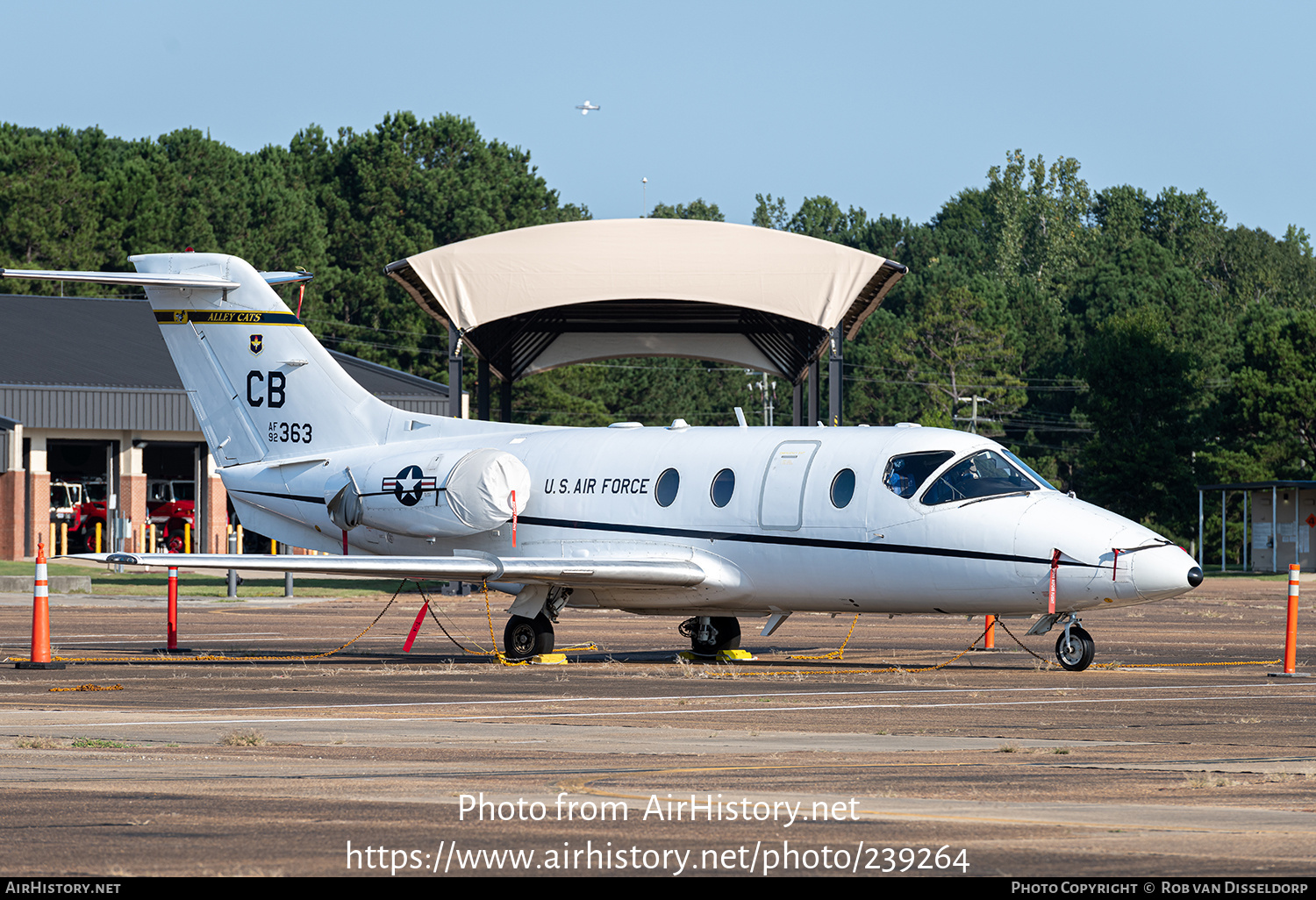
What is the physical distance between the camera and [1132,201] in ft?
472

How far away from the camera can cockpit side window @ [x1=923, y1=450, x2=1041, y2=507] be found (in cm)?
1883

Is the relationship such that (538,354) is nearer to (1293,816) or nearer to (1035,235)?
(1293,816)

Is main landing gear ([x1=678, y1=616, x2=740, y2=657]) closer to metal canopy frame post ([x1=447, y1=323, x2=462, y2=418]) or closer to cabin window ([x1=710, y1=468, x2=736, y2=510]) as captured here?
cabin window ([x1=710, y1=468, x2=736, y2=510])

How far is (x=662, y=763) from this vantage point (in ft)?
35.7

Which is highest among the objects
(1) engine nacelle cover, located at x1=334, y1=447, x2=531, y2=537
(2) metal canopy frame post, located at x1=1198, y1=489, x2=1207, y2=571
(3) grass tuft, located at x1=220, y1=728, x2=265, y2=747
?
(1) engine nacelle cover, located at x1=334, y1=447, x2=531, y2=537

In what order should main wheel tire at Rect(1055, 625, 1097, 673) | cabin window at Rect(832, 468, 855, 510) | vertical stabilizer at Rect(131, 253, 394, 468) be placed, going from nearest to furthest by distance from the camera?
main wheel tire at Rect(1055, 625, 1097, 673), cabin window at Rect(832, 468, 855, 510), vertical stabilizer at Rect(131, 253, 394, 468)

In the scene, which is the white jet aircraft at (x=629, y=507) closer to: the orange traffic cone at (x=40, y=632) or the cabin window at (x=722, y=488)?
the cabin window at (x=722, y=488)

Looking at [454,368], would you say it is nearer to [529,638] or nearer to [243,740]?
[529,638]

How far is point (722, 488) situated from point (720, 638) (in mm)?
2371

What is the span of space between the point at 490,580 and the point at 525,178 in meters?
85.8

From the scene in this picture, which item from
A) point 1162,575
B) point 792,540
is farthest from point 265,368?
point 1162,575

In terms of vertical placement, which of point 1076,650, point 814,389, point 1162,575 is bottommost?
point 1076,650

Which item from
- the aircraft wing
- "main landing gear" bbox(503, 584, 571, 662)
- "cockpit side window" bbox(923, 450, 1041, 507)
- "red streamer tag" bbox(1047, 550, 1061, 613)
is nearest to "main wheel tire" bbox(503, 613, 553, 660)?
"main landing gear" bbox(503, 584, 571, 662)

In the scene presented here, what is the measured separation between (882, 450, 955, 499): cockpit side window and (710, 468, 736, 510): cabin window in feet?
6.51
